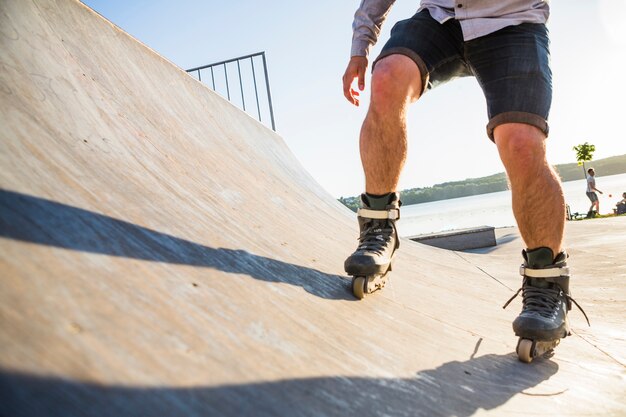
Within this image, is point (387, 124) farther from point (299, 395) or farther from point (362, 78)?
point (299, 395)

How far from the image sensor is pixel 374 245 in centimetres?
158

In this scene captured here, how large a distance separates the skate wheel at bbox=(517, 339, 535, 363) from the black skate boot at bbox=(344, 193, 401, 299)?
49cm

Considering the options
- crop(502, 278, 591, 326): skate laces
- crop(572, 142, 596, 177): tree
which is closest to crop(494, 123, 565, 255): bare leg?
crop(502, 278, 591, 326): skate laces

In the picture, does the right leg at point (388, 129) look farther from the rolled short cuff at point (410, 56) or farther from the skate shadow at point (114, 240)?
the skate shadow at point (114, 240)

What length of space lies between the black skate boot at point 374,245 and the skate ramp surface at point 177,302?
7 cm

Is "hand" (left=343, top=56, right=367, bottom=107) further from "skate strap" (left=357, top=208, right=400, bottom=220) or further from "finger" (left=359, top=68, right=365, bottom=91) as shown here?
"skate strap" (left=357, top=208, right=400, bottom=220)

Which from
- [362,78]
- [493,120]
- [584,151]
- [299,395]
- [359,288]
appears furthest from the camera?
[584,151]

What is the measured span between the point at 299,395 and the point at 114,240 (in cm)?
51

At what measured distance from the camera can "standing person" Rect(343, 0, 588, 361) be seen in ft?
4.85

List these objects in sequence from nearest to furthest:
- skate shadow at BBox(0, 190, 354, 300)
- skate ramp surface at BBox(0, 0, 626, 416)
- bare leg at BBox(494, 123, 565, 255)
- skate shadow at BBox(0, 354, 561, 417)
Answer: skate shadow at BBox(0, 354, 561, 417), skate ramp surface at BBox(0, 0, 626, 416), skate shadow at BBox(0, 190, 354, 300), bare leg at BBox(494, 123, 565, 255)

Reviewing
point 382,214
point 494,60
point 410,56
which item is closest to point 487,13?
point 494,60

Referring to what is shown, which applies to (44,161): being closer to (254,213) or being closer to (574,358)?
(254,213)

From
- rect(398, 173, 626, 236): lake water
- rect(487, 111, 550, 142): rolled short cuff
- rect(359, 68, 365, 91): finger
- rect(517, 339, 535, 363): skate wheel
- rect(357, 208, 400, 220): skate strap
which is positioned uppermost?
rect(398, 173, 626, 236): lake water

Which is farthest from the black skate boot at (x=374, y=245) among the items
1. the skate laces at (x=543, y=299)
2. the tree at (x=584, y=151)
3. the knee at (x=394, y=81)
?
the tree at (x=584, y=151)
